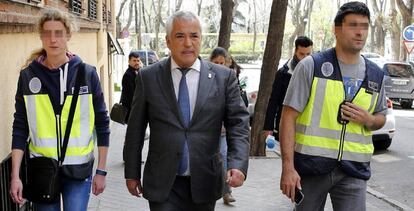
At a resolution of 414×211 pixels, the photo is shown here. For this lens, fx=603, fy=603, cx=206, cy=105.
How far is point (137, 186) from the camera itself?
3766 mm

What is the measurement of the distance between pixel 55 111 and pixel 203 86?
3.02ft

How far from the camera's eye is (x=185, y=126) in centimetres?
356

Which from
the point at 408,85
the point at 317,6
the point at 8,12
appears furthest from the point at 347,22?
the point at 317,6

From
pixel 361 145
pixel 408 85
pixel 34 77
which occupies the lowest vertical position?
pixel 408 85

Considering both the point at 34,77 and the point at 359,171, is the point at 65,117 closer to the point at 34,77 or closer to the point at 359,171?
the point at 34,77

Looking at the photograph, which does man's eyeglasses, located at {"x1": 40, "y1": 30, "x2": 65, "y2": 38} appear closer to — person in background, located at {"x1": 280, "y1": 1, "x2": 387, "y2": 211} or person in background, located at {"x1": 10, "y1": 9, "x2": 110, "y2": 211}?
person in background, located at {"x1": 10, "y1": 9, "x2": 110, "y2": 211}

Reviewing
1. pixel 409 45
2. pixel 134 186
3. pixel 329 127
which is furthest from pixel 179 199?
pixel 409 45

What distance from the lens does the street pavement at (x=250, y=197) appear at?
7027mm

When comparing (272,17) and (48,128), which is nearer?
(48,128)

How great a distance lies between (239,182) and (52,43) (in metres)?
1.42

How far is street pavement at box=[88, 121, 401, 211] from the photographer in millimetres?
7027

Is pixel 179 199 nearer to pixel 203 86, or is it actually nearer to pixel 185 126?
pixel 185 126

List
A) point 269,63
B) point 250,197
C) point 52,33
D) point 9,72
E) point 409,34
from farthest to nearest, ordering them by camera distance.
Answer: point 409,34
point 269,63
point 250,197
point 9,72
point 52,33

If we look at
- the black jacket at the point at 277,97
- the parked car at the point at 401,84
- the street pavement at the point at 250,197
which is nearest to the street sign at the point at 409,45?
the parked car at the point at 401,84
